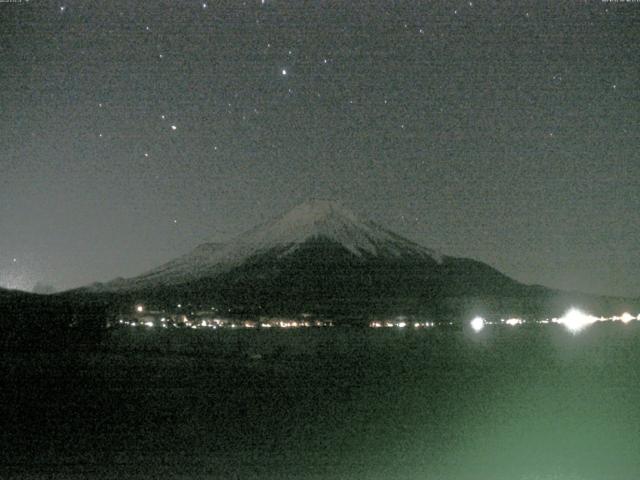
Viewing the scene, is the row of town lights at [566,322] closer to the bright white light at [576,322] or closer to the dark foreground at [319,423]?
the bright white light at [576,322]

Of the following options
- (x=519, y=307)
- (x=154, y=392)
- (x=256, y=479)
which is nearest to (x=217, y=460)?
(x=256, y=479)

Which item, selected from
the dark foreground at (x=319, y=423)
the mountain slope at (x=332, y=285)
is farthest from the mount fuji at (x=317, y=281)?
the dark foreground at (x=319, y=423)

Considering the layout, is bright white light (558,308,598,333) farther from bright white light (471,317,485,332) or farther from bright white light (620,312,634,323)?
bright white light (471,317,485,332)

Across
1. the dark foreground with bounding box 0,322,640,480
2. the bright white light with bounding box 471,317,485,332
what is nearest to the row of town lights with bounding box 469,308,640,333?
the bright white light with bounding box 471,317,485,332

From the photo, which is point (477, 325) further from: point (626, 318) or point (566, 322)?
point (626, 318)

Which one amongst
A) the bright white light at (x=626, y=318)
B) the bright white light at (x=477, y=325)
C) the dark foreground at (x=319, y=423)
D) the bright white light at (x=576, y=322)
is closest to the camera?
the dark foreground at (x=319, y=423)

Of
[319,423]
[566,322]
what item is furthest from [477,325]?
[319,423]

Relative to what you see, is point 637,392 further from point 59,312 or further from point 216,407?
point 59,312

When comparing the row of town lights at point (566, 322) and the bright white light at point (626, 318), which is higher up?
the row of town lights at point (566, 322)
